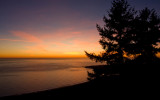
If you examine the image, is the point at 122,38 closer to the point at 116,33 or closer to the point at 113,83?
the point at 116,33

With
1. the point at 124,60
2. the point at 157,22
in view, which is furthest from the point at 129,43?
the point at 157,22

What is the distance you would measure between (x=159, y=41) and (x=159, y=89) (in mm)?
15584

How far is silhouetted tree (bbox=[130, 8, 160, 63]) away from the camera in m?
13.9

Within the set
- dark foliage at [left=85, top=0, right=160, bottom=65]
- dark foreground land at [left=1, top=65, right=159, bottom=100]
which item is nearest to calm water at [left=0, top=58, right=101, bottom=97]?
dark foreground land at [left=1, top=65, right=159, bottom=100]

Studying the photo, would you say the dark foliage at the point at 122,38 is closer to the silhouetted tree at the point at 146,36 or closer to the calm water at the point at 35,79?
the silhouetted tree at the point at 146,36

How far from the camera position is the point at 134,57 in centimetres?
1483

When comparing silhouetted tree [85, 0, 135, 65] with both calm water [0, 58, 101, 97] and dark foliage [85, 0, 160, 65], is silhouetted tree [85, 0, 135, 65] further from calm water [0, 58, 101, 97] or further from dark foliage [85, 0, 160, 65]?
calm water [0, 58, 101, 97]

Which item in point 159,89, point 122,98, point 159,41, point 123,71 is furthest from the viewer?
point 159,41

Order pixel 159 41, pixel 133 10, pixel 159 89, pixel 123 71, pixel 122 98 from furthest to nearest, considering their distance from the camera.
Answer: pixel 159 41, pixel 133 10, pixel 123 71, pixel 159 89, pixel 122 98

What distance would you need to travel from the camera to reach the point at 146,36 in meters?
15.3

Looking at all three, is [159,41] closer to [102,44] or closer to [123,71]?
[123,71]

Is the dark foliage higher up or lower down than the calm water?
higher up

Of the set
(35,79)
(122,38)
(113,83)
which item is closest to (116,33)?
(122,38)

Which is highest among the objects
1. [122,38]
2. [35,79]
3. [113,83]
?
[122,38]
